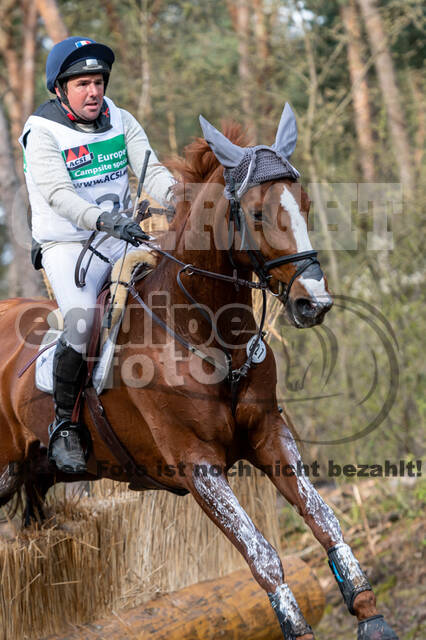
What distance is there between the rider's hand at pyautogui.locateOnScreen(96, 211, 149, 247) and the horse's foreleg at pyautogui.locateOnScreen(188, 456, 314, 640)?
119 cm

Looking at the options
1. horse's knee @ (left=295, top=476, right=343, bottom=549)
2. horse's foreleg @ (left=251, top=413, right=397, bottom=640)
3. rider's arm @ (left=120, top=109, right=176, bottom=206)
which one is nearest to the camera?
horse's foreleg @ (left=251, top=413, right=397, bottom=640)

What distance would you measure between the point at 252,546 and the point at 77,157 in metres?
2.36

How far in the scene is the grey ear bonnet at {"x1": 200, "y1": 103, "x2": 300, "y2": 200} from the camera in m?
3.56

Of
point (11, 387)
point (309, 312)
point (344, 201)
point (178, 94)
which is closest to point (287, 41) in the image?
point (344, 201)

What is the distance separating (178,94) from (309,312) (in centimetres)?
1212

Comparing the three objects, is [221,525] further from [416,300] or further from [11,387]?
[416,300]

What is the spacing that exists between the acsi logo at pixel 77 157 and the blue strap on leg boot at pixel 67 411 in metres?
1.01

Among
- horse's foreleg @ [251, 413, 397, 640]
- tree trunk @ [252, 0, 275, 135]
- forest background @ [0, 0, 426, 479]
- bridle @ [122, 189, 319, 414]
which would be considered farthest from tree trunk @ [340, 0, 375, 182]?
horse's foreleg @ [251, 413, 397, 640]

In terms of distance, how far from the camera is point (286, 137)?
385 cm

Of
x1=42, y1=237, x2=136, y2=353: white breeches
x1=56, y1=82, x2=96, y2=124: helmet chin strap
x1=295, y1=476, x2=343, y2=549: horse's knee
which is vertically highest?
x1=56, y1=82, x2=96, y2=124: helmet chin strap

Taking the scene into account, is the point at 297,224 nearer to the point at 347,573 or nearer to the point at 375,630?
the point at 347,573

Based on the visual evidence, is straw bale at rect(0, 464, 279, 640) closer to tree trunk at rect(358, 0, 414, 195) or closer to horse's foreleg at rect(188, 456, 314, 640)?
horse's foreleg at rect(188, 456, 314, 640)

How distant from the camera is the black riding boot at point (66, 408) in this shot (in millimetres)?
4324

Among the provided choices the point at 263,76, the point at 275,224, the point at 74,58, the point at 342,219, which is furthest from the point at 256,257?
the point at 263,76
